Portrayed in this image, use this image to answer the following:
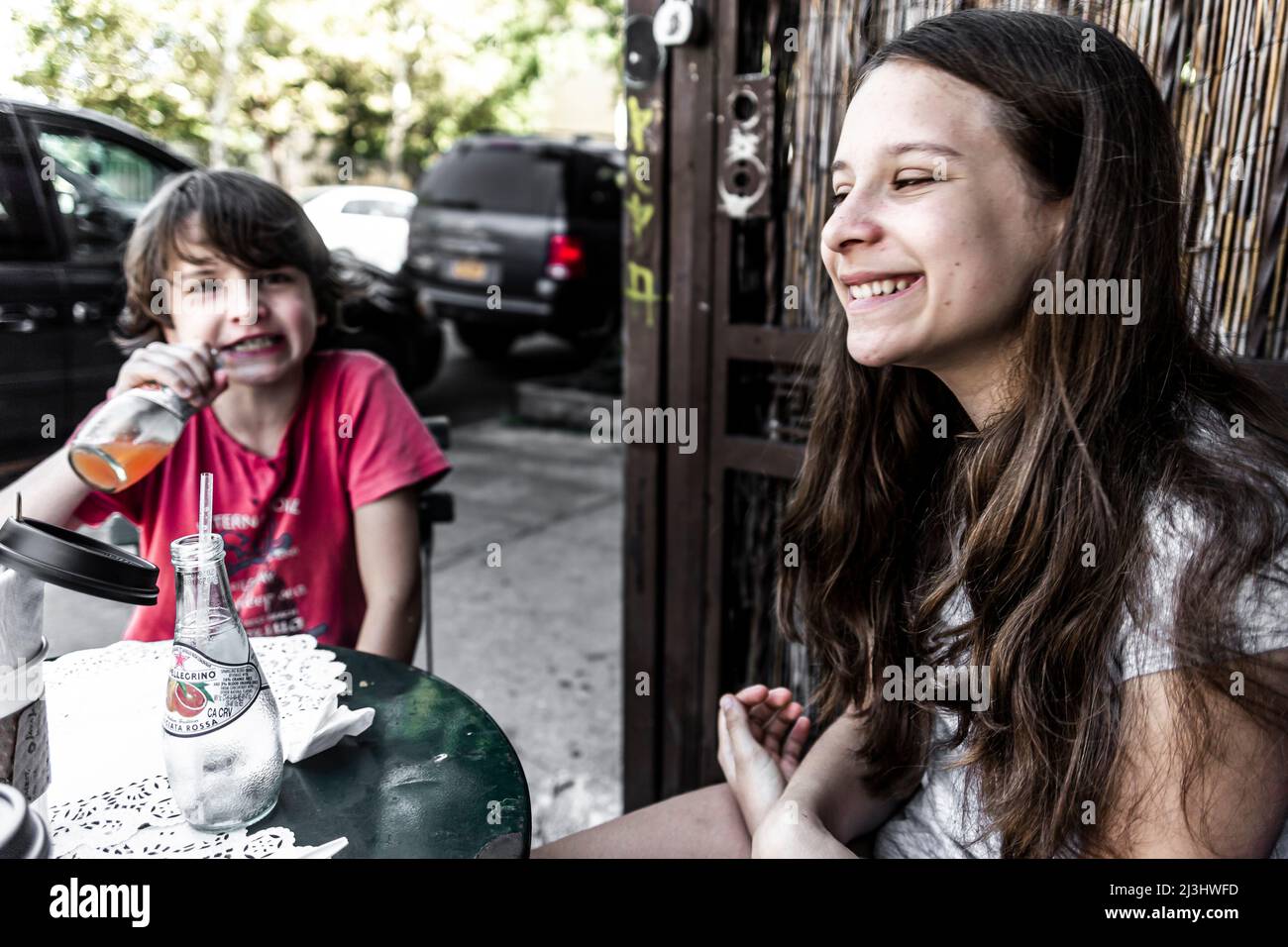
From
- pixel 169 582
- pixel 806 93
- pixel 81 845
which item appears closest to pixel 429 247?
pixel 806 93

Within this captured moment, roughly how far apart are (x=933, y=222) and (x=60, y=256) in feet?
4.99

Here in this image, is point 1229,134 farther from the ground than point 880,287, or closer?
farther from the ground

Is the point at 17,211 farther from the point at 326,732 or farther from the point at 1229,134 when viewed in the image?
the point at 1229,134

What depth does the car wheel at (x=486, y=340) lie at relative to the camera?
8.88 meters

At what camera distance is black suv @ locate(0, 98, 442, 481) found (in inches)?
60.5

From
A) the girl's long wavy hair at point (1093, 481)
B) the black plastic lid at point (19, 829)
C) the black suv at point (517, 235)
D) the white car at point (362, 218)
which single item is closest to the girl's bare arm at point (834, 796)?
the girl's long wavy hair at point (1093, 481)

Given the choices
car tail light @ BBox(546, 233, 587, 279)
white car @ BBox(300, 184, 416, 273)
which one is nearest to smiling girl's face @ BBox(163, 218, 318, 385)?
white car @ BBox(300, 184, 416, 273)

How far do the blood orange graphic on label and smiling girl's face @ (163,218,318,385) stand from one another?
0.84m

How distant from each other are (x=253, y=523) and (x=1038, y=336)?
1331 mm

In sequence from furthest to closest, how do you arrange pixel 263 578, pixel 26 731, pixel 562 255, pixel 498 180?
pixel 498 180, pixel 562 255, pixel 263 578, pixel 26 731

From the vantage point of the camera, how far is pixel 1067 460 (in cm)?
119

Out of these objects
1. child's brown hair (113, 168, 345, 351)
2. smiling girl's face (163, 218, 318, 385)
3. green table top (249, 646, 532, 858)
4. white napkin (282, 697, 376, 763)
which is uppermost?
child's brown hair (113, 168, 345, 351)

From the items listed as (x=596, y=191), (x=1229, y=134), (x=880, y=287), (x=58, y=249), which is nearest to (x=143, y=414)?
(x=58, y=249)

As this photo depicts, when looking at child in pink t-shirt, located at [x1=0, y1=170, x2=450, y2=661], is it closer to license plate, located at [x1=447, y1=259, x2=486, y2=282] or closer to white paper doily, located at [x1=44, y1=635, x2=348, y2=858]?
white paper doily, located at [x1=44, y1=635, x2=348, y2=858]
